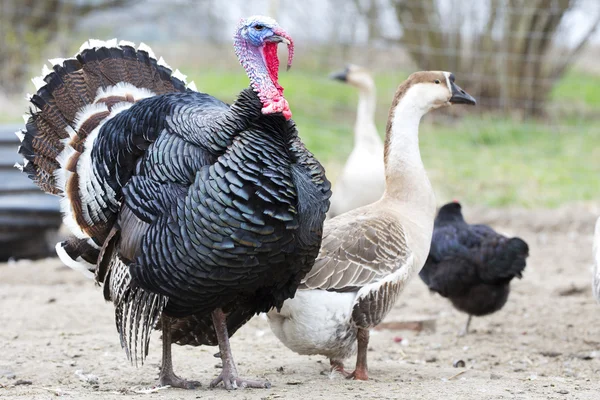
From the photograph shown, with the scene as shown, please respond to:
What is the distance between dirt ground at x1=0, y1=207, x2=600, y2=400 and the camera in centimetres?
444

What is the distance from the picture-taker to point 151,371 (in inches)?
204

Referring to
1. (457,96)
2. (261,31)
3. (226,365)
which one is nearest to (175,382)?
(226,365)

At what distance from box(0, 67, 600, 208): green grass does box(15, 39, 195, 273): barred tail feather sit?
6359mm

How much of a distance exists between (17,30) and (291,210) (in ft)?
42.1

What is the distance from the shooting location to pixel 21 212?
28.0 feet

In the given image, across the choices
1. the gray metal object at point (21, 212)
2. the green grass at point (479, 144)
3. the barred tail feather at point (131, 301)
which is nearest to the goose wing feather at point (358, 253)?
the barred tail feather at point (131, 301)

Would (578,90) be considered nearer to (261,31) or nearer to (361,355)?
(361,355)

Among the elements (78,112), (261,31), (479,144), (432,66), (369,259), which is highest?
(432,66)

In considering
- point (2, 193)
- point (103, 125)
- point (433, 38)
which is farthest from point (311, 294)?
point (433, 38)

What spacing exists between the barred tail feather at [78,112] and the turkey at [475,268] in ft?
8.93

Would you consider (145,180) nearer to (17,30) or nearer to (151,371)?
(151,371)

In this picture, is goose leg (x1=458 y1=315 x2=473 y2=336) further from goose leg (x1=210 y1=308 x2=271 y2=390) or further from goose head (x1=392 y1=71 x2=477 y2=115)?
goose leg (x1=210 y1=308 x2=271 y2=390)

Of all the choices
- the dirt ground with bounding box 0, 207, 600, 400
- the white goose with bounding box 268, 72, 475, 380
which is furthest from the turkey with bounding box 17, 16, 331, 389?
the dirt ground with bounding box 0, 207, 600, 400

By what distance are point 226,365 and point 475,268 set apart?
270 centimetres
